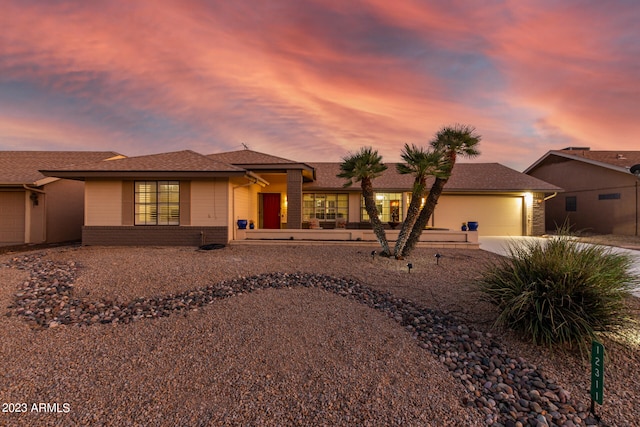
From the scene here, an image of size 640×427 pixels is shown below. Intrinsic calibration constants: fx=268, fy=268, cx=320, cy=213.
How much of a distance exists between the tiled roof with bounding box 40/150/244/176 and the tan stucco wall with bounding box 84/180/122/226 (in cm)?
71

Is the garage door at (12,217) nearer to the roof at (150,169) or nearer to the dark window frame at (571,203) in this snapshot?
the roof at (150,169)

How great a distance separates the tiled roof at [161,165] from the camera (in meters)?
10.8

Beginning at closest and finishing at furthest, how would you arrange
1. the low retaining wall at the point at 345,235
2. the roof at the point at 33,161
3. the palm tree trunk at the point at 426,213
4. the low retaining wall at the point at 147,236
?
the palm tree trunk at the point at 426,213 → the low retaining wall at the point at 147,236 → the low retaining wall at the point at 345,235 → the roof at the point at 33,161

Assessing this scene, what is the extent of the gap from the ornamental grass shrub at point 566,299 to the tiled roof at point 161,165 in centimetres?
954

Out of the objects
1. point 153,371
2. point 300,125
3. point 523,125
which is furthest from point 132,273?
point 523,125

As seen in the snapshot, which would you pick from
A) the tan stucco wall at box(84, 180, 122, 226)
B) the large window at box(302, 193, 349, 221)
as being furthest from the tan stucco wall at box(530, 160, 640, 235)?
the tan stucco wall at box(84, 180, 122, 226)

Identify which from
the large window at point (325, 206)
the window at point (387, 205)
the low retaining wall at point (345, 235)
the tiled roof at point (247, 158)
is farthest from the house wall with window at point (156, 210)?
the window at point (387, 205)

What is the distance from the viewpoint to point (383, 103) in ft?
45.0

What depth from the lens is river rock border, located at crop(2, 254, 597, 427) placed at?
2.72 m

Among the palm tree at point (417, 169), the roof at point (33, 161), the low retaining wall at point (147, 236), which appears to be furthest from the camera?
the roof at point (33, 161)

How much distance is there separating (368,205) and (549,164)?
20124mm

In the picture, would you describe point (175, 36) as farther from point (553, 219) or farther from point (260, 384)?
point (553, 219)

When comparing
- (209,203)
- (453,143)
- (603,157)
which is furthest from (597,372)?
(603,157)

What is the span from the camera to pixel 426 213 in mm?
8711
